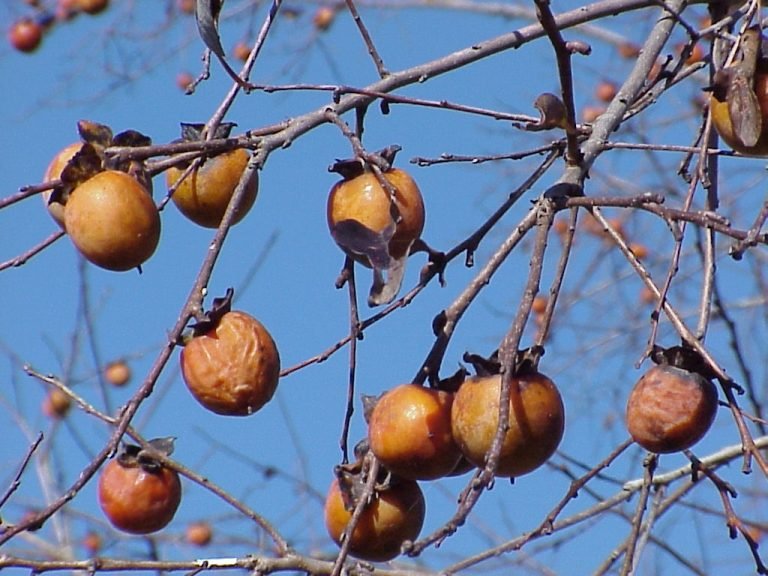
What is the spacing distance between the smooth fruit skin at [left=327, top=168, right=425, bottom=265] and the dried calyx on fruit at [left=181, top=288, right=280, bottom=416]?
0.48 ft

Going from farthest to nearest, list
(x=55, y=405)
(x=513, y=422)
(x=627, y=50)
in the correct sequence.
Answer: (x=627, y=50) < (x=55, y=405) < (x=513, y=422)

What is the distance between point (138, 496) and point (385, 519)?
0.31 meters

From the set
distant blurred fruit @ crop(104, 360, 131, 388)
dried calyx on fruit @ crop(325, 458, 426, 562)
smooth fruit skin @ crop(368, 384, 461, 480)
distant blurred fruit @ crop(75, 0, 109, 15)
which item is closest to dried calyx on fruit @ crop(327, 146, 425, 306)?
smooth fruit skin @ crop(368, 384, 461, 480)

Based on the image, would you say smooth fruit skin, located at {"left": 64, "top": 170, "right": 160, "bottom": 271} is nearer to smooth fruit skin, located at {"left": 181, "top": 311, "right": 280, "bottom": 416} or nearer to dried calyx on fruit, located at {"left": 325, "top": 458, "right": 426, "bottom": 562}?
smooth fruit skin, located at {"left": 181, "top": 311, "right": 280, "bottom": 416}

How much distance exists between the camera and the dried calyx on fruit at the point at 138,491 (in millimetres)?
1476

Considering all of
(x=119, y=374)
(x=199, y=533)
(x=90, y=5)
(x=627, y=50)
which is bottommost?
(x=199, y=533)

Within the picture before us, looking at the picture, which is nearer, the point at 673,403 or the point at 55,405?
the point at 673,403

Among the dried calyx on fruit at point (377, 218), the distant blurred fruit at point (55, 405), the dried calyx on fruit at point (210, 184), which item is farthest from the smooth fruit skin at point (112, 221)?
the distant blurred fruit at point (55, 405)

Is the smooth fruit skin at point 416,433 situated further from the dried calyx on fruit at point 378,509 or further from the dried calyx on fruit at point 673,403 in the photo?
the dried calyx on fruit at point 673,403

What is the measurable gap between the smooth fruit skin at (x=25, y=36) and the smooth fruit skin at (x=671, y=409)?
5.09 meters

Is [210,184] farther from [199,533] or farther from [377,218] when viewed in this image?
[199,533]

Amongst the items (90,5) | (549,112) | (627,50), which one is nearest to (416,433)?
(549,112)

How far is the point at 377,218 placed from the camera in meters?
1.33

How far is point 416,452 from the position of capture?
1.26 m
